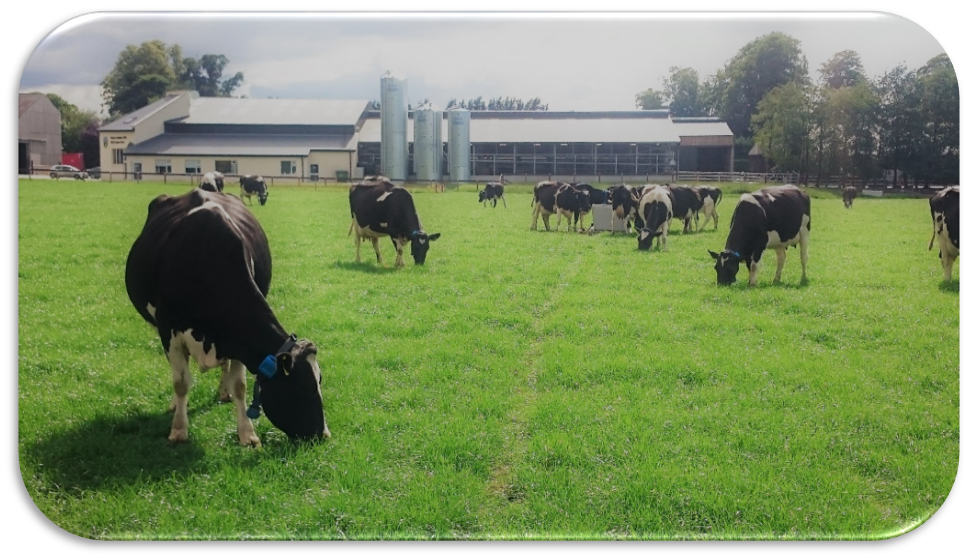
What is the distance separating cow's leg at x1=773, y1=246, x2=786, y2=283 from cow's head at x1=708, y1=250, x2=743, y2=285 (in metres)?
0.32

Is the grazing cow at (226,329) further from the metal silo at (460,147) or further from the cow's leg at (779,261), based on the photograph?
the cow's leg at (779,261)

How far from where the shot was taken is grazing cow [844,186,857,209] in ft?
18.6

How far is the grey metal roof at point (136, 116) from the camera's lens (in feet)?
16.9

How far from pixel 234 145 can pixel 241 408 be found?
192cm

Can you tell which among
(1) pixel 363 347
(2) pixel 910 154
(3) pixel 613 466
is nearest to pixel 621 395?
(3) pixel 613 466

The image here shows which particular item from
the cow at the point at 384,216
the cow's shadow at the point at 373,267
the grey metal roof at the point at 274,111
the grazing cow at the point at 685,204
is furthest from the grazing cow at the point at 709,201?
the grey metal roof at the point at 274,111

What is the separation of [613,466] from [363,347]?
166 cm

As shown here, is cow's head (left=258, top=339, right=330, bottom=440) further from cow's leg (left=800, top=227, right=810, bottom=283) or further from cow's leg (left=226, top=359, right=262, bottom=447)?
cow's leg (left=800, top=227, right=810, bottom=283)

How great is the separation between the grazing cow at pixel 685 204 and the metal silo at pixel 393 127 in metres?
1.85

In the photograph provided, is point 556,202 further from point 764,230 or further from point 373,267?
point 764,230

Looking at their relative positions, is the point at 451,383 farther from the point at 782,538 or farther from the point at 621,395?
the point at 782,538

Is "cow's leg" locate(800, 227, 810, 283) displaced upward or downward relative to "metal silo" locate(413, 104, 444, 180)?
downward

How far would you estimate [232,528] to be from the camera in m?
3.88

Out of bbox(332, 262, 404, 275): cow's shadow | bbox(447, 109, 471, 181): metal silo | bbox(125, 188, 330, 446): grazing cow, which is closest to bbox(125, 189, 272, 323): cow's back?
bbox(125, 188, 330, 446): grazing cow
